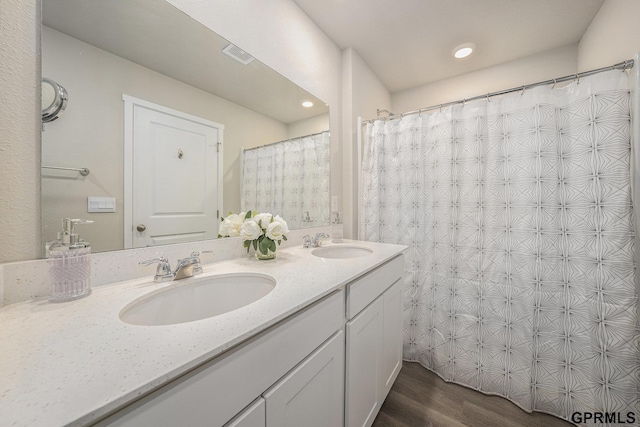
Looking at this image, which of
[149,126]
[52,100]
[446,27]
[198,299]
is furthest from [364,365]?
[446,27]

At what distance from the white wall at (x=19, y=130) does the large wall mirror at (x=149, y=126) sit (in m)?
0.02

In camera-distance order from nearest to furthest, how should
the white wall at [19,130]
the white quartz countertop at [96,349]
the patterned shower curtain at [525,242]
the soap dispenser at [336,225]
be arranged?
the white quartz countertop at [96,349]
the white wall at [19,130]
the patterned shower curtain at [525,242]
the soap dispenser at [336,225]

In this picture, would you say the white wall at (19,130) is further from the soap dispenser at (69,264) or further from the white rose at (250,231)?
the white rose at (250,231)

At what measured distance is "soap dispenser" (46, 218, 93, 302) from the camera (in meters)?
0.61

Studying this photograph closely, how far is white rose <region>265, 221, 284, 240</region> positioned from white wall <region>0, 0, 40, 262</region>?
670mm

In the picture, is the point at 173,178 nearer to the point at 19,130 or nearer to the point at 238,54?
the point at 19,130

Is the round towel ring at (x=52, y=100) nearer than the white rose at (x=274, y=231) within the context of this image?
Yes

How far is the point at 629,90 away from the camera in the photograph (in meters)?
1.05

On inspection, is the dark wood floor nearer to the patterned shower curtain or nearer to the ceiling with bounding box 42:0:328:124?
the patterned shower curtain

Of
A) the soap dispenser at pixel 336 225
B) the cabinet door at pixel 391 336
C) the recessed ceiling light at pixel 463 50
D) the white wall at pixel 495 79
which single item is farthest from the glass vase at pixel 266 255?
the white wall at pixel 495 79

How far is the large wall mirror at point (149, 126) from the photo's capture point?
68 centimetres

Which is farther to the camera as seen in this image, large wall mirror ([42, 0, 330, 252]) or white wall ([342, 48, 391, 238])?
white wall ([342, 48, 391, 238])

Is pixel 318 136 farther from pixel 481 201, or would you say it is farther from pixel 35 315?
pixel 35 315

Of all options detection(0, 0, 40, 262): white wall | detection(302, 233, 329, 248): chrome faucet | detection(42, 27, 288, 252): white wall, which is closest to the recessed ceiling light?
detection(302, 233, 329, 248): chrome faucet
